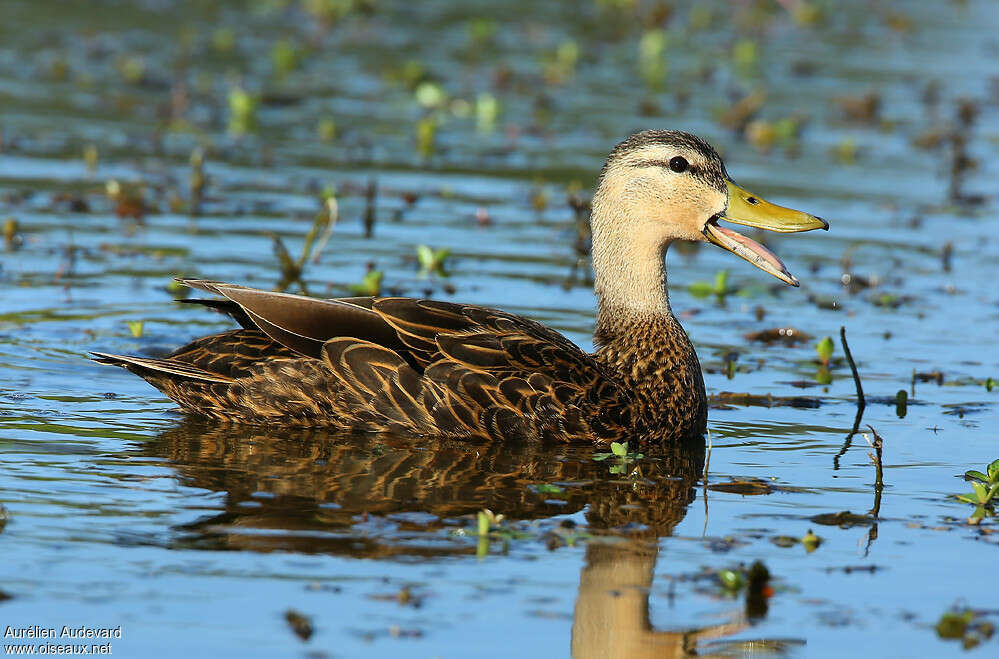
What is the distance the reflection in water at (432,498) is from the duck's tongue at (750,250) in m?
1.04

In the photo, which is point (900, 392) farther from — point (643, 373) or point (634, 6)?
point (634, 6)

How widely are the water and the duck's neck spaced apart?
0.25 metres

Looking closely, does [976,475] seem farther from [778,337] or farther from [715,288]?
[715,288]

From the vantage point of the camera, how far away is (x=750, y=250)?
8438 mm

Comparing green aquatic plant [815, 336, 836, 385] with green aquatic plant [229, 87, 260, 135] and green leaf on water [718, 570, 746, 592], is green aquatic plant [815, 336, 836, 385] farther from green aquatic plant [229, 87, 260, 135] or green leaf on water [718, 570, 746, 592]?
green aquatic plant [229, 87, 260, 135]

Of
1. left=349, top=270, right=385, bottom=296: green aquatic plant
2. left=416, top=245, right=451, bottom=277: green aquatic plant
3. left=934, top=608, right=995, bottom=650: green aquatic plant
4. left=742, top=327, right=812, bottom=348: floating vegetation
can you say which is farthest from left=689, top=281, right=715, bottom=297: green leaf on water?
left=934, top=608, right=995, bottom=650: green aquatic plant

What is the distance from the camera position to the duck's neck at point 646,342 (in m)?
8.16

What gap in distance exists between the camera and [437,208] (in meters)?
13.3

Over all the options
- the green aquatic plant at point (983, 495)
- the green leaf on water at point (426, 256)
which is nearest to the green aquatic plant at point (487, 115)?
the green leaf on water at point (426, 256)

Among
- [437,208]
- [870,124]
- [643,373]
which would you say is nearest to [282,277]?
[437,208]

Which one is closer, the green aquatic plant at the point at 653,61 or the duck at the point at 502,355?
the duck at the point at 502,355

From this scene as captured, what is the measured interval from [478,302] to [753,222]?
269 cm

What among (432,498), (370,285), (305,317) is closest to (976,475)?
(432,498)

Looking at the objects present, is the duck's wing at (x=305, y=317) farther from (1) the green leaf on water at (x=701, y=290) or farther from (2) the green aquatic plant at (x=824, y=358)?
(1) the green leaf on water at (x=701, y=290)
